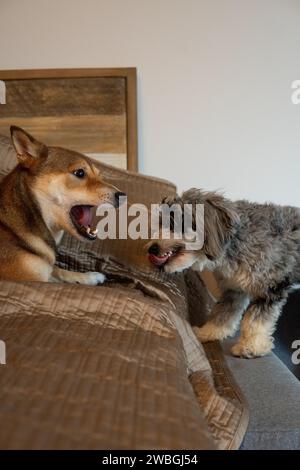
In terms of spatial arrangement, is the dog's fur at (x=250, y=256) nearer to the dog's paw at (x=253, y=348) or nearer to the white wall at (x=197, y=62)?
the dog's paw at (x=253, y=348)

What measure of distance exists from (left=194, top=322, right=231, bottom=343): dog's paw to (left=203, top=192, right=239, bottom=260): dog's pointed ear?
12.0 inches

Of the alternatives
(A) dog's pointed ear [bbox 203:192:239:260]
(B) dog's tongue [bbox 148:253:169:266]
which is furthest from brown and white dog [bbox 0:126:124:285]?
(A) dog's pointed ear [bbox 203:192:239:260]

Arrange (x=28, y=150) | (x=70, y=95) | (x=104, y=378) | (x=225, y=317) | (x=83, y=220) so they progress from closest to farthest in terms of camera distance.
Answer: (x=104, y=378)
(x=28, y=150)
(x=83, y=220)
(x=225, y=317)
(x=70, y=95)

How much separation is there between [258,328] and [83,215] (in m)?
0.80

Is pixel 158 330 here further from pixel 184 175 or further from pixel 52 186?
pixel 184 175

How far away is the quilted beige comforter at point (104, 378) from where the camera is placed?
23.8 inches

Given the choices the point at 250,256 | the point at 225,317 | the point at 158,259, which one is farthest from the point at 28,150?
the point at 225,317

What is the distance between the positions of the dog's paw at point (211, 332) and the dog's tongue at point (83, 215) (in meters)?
0.63

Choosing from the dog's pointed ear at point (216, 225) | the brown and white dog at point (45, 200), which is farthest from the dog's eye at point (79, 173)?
the dog's pointed ear at point (216, 225)

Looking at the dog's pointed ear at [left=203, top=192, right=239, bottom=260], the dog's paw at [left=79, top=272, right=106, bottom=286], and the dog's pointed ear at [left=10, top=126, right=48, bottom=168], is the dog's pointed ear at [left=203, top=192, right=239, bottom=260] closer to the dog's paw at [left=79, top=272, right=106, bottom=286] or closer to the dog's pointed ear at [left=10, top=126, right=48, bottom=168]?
the dog's paw at [left=79, top=272, right=106, bottom=286]

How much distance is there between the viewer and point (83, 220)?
5.48ft

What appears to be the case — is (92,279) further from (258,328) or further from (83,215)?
(258,328)

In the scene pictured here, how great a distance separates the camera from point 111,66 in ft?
7.95
